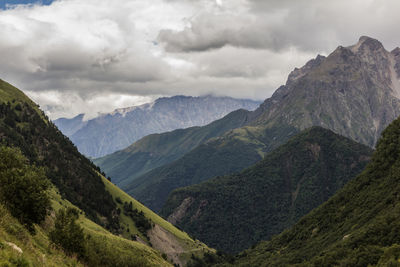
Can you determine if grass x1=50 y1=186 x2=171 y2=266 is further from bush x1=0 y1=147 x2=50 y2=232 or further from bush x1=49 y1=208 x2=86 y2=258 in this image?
bush x1=0 y1=147 x2=50 y2=232

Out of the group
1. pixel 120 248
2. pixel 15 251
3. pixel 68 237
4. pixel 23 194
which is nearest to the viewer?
pixel 15 251

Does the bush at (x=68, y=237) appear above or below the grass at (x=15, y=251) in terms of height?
below

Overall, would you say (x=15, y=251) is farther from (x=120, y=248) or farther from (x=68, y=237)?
(x=120, y=248)

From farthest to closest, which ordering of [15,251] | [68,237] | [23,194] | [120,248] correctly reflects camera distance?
[120,248] < [68,237] < [23,194] < [15,251]

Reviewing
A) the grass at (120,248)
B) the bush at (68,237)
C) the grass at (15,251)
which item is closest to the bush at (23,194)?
the bush at (68,237)

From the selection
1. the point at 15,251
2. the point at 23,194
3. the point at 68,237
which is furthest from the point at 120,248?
the point at 15,251

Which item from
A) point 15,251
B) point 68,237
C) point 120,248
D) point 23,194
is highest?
point 23,194

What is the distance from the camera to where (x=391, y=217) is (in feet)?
475

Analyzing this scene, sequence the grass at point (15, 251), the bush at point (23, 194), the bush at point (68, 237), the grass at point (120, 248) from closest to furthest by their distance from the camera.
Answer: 1. the grass at point (15, 251)
2. the bush at point (23, 194)
3. the bush at point (68, 237)
4. the grass at point (120, 248)

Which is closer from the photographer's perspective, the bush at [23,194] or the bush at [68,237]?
the bush at [23,194]

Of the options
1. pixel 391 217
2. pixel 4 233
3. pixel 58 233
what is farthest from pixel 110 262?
pixel 391 217

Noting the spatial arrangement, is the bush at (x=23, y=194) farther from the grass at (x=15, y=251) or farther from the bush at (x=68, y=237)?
the grass at (x=15, y=251)

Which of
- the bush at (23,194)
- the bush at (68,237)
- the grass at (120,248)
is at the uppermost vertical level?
the bush at (23,194)

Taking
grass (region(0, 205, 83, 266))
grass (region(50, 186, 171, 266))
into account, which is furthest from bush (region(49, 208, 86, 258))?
grass (region(50, 186, 171, 266))
